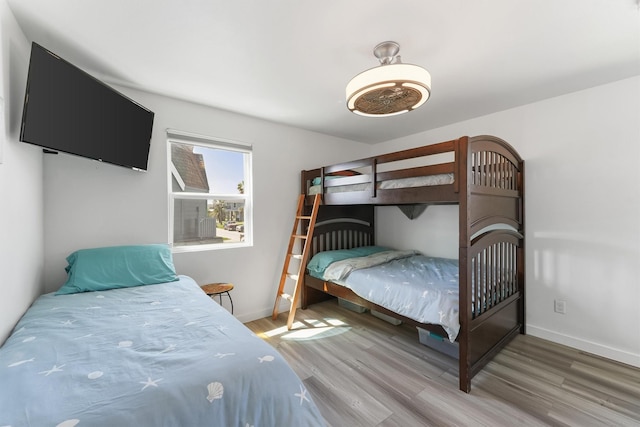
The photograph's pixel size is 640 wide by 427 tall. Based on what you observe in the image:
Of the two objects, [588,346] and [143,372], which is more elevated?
[143,372]

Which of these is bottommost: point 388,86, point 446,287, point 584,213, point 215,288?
point 215,288

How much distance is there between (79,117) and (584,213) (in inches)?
160

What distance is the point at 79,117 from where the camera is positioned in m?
1.70

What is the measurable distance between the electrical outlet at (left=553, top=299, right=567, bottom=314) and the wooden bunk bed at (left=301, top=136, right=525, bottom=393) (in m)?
0.25

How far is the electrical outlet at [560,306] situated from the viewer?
2473 millimetres

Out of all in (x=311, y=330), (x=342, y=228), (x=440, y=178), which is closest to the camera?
(x=440, y=178)

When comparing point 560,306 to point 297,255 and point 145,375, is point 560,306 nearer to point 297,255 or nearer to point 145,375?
point 297,255

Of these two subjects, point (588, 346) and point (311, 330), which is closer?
point (588, 346)

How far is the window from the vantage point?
264 cm

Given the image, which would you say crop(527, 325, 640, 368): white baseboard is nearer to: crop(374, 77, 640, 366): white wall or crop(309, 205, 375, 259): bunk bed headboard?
crop(374, 77, 640, 366): white wall

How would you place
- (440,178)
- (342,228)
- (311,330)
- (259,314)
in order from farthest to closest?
(342,228)
(259,314)
(311,330)
(440,178)

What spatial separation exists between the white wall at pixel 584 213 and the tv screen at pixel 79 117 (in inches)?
141

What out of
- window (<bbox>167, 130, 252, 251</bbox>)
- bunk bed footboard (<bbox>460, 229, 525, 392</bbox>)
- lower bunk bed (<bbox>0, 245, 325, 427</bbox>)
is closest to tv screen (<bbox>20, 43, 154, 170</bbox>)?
window (<bbox>167, 130, 252, 251</bbox>)

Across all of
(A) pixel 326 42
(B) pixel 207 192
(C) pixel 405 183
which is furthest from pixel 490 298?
(B) pixel 207 192
